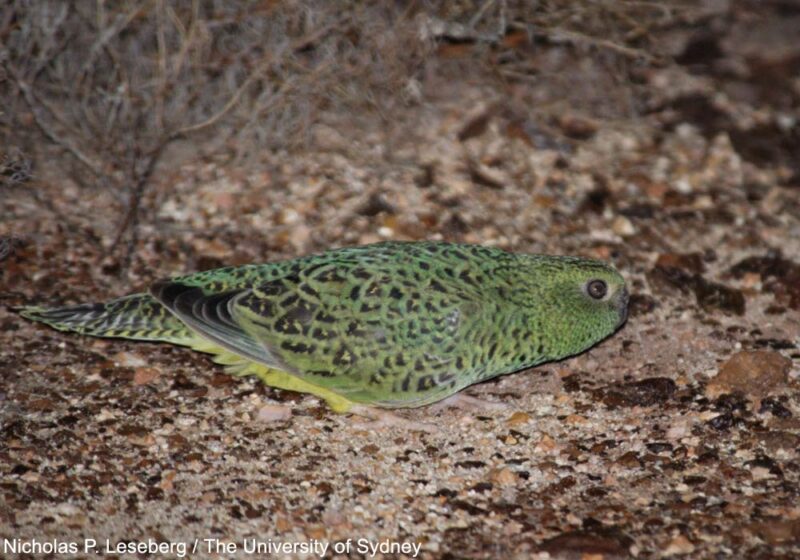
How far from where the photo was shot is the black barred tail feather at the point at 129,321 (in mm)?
5090

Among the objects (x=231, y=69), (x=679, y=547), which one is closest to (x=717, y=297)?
(x=679, y=547)

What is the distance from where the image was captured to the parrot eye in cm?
505

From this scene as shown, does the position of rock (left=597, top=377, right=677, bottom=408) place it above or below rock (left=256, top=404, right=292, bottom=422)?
above

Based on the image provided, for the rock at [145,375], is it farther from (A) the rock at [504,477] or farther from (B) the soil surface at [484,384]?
(A) the rock at [504,477]

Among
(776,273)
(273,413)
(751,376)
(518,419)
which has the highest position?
(776,273)

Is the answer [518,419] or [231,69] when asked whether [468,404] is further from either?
[231,69]

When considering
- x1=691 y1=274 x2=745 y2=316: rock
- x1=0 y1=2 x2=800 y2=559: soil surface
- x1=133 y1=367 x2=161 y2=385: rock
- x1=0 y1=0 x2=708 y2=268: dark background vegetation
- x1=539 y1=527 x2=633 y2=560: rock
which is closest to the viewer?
x1=539 y1=527 x2=633 y2=560: rock

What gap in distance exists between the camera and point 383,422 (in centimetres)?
507

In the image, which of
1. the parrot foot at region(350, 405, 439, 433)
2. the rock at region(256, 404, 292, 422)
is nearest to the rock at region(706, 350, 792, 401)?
the parrot foot at region(350, 405, 439, 433)

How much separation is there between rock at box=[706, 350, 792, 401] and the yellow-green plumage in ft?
2.03

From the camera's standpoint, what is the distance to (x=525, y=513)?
176 inches

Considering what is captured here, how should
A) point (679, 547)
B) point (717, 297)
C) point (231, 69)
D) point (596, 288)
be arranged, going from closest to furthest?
point (679, 547), point (596, 288), point (717, 297), point (231, 69)

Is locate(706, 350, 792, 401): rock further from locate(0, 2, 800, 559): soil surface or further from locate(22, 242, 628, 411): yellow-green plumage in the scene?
locate(22, 242, 628, 411): yellow-green plumage

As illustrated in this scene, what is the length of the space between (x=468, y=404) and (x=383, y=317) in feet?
2.48
